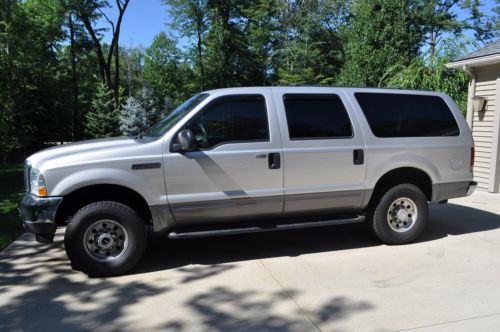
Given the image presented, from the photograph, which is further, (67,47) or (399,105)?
(67,47)

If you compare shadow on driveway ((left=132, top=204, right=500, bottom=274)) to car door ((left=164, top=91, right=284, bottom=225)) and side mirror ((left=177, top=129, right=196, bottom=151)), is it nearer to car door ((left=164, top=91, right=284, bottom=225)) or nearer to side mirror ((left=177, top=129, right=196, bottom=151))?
car door ((left=164, top=91, right=284, bottom=225))

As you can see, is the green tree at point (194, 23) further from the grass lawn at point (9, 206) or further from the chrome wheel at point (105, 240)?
the chrome wheel at point (105, 240)

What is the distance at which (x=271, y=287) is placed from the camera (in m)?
4.33

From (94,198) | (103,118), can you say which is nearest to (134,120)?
(103,118)

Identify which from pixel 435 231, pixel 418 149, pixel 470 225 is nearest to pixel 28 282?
pixel 418 149

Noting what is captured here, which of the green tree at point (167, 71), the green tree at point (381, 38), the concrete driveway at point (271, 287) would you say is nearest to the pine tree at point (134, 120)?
the green tree at point (381, 38)

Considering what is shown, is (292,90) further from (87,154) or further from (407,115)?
(87,154)

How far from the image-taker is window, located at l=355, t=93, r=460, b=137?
5500 millimetres

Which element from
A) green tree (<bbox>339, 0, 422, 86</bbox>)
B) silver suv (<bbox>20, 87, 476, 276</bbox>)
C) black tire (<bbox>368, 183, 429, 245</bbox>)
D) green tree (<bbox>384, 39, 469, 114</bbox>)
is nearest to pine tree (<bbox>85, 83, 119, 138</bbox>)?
green tree (<bbox>339, 0, 422, 86</bbox>)

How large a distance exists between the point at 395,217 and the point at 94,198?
385cm

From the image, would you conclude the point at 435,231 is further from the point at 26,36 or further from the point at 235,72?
the point at 235,72

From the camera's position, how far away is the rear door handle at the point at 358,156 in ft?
17.3

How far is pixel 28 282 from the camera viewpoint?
457 centimetres

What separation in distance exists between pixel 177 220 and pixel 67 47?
30.3 m
